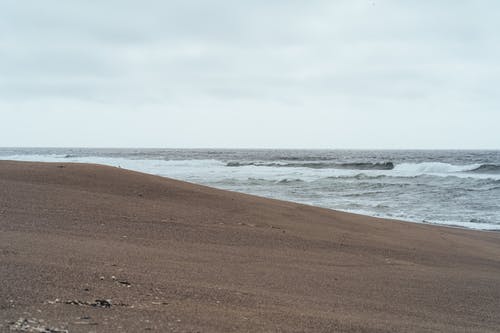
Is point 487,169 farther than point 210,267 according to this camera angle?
Yes

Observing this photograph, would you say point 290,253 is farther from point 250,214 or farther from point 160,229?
point 250,214

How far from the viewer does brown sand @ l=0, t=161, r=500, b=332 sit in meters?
3.10

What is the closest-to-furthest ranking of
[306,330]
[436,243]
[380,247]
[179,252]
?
[306,330], [179,252], [380,247], [436,243]

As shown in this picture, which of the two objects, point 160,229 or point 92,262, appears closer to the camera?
point 92,262

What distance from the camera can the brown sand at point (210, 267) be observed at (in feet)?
10.2

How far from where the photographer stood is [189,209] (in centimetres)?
784

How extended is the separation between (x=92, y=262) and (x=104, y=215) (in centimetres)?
249

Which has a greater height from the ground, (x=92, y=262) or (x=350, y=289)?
(x=92, y=262)

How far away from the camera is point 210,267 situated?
4.64m

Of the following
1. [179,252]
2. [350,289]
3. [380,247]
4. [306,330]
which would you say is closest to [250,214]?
[380,247]

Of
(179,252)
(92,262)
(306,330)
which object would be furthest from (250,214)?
(306,330)

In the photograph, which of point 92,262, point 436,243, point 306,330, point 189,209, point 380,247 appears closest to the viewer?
point 306,330

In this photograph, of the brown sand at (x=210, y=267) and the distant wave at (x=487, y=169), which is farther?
the distant wave at (x=487, y=169)

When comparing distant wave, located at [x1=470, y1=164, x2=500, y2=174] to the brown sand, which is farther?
distant wave, located at [x1=470, y1=164, x2=500, y2=174]
